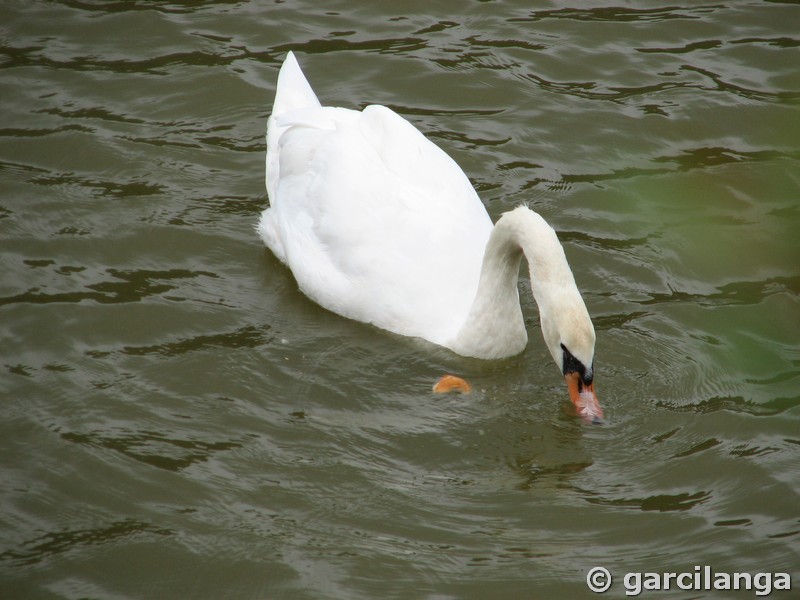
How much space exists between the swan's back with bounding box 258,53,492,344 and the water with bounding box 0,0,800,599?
227 mm

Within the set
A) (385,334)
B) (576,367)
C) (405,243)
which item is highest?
(405,243)

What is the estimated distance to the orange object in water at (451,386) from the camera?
20.7 feet

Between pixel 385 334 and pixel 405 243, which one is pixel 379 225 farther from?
pixel 385 334

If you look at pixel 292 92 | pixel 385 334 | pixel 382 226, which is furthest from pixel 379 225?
pixel 292 92

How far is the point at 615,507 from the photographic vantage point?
17.7ft

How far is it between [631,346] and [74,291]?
11.4ft

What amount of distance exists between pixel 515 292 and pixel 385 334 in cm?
87

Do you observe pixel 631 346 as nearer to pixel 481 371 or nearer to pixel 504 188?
pixel 481 371

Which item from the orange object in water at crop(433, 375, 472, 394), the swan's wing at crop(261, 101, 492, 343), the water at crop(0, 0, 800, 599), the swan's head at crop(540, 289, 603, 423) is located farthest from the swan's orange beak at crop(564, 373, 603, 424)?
the swan's wing at crop(261, 101, 492, 343)

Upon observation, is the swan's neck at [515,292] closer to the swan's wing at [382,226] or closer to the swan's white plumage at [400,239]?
the swan's white plumage at [400,239]

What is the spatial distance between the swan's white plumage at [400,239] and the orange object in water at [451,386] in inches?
10.3

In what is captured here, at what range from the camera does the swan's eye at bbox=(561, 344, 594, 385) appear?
5.70 metres

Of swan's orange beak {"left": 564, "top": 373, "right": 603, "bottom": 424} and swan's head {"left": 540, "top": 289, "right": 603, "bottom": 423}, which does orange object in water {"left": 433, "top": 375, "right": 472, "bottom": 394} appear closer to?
swan's head {"left": 540, "top": 289, "right": 603, "bottom": 423}

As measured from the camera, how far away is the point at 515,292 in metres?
6.50
